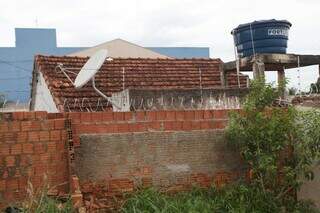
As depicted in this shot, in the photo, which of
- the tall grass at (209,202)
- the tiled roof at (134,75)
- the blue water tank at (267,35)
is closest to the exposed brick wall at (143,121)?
the tall grass at (209,202)

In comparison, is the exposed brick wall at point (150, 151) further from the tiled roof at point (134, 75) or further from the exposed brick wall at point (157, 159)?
the tiled roof at point (134, 75)

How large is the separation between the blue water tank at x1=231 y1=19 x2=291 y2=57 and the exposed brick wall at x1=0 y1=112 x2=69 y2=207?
5624 mm

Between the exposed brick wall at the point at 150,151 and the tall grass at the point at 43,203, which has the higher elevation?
the exposed brick wall at the point at 150,151

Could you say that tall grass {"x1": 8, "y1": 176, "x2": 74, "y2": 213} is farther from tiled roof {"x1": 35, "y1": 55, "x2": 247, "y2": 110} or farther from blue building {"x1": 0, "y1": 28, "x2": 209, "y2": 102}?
blue building {"x1": 0, "y1": 28, "x2": 209, "y2": 102}

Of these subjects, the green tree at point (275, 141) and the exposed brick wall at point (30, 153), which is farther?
the green tree at point (275, 141)

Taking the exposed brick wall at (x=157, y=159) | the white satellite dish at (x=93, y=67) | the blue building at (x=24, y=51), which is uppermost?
the blue building at (x=24, y=51)

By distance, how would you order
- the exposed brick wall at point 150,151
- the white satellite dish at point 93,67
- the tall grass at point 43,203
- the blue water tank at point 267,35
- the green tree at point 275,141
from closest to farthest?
1. the tall grass at point 43,203
2. the exposed brick wall at point 150,151
3. the green tree at point 275,141
4. the white satellite dish at point 93,67
5. the blue water tank at point 267,35

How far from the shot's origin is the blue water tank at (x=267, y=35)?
32.3 feet

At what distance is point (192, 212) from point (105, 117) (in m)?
1.53

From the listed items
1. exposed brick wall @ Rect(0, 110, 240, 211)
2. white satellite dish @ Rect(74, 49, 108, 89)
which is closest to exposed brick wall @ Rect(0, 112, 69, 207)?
exposed brick wall @ Rect(0, 110, 240, 211)

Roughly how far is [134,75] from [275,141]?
6786 millimetres

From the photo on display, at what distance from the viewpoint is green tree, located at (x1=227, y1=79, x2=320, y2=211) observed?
18.9ft

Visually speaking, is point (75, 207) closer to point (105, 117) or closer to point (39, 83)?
point (105, 117)

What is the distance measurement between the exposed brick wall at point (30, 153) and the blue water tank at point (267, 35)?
562cm
